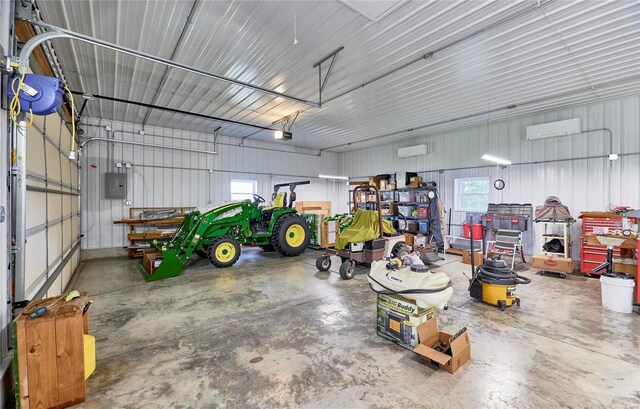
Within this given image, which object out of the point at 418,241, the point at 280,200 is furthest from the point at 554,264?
the point at 280,200

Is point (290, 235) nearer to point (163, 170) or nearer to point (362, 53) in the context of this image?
point (163, 170)

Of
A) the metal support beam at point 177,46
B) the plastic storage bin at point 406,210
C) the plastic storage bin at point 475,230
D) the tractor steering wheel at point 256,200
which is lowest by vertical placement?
the plastic storage bin at point 475,230

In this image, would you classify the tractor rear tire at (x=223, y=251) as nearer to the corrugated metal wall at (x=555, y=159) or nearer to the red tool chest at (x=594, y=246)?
the corrugated metal wall at (x=555, y=159)

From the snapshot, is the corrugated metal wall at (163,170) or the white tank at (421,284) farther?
the corrugated metal wall at (163,170)

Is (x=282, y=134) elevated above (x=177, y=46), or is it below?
below

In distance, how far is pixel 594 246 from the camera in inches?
214

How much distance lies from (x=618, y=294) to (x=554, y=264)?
2.07 m

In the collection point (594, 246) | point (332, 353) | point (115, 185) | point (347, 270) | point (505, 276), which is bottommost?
point (332, 353)

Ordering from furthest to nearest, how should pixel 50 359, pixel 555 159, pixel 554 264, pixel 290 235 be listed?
pixel 290 235
pixel 555 159
pixel 554 264
pixel 50 359

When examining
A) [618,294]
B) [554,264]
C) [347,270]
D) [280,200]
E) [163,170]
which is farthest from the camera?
[163,170]

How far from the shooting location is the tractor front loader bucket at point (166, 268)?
16.9 ft

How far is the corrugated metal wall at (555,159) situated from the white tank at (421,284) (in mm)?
6112

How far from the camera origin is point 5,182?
209 centimetres

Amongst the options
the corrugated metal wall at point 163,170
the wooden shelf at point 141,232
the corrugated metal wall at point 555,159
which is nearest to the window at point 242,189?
the corrugated metal wall at point 163,170
